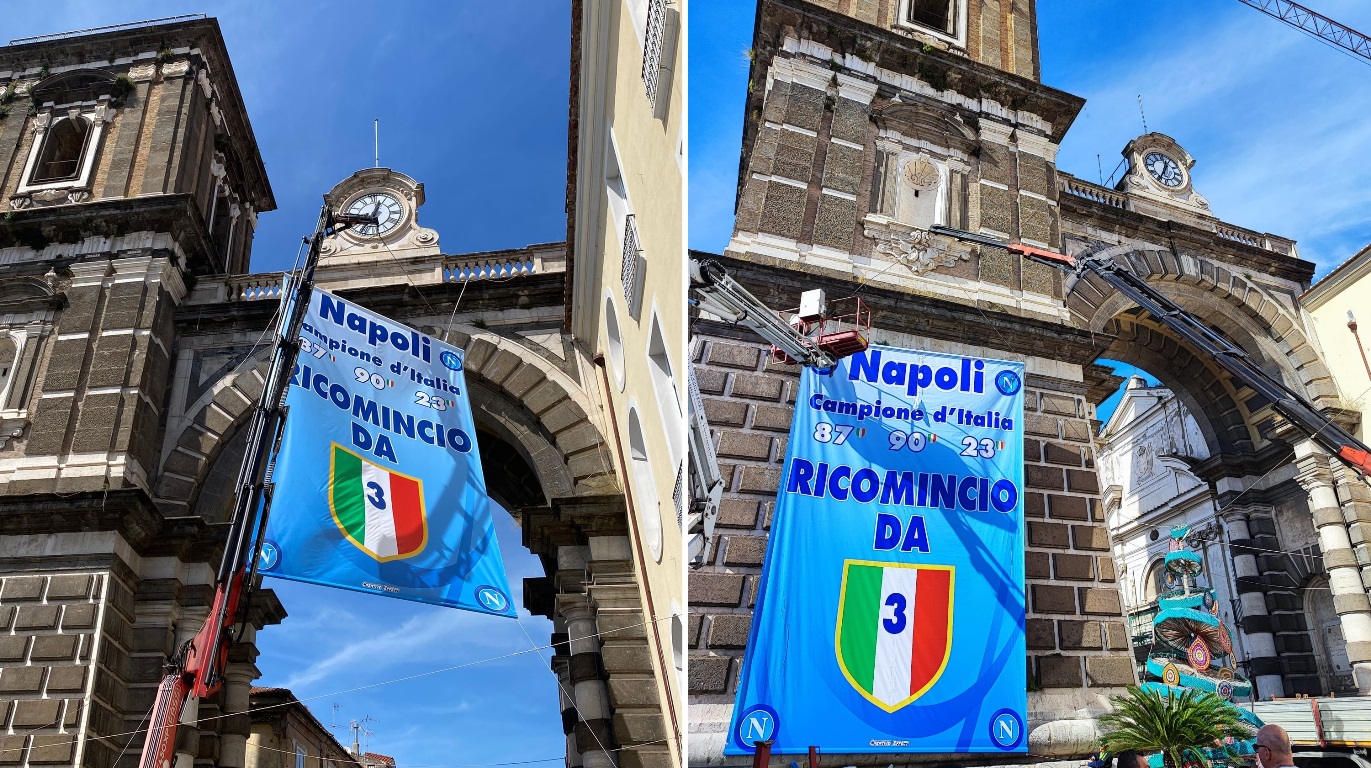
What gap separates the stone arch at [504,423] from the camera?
21.1 metres

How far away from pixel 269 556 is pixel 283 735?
83.0 ft

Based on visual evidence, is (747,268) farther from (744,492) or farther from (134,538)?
(134,538)

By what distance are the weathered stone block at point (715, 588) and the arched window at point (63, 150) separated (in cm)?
1625

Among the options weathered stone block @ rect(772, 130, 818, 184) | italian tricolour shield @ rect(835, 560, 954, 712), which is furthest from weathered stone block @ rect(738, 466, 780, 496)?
weathered stone block @ rect(772, 130, 818, 184)

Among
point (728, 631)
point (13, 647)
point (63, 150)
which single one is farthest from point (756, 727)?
point (63, 150)

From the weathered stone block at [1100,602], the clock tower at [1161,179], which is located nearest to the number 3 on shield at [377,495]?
the weathered stone block at [1100,602]

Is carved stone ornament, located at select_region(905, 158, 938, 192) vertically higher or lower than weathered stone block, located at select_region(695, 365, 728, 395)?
higher

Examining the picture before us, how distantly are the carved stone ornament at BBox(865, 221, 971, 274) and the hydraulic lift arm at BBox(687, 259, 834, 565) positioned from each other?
135 inches

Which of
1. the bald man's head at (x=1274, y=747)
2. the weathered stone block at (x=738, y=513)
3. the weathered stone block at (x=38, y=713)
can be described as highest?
the weathered stone block at (x=738, y=513)

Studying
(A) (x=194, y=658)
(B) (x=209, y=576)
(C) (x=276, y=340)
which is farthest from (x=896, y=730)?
(B) (x=209, y=576)

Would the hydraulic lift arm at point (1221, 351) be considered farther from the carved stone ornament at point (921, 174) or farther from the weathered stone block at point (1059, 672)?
the weathered stone block at point (1059, 672)

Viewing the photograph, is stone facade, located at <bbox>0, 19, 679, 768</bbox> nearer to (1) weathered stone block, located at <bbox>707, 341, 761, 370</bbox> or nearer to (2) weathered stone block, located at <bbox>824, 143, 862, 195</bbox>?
(1) weathered stone block, located at <bbox>707, 341, 761, 370</bbox>

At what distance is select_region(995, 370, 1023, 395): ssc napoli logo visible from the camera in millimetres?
18375

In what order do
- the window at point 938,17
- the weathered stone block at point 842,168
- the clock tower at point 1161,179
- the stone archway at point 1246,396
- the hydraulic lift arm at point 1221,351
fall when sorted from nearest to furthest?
1. the weathered stone block at point 842,168
2. the hydraulic lift arm at point 1221,351
3. the window at point 938,17
4. the stone archway at point 1246,396
5. the clock tower at point 1161,179
